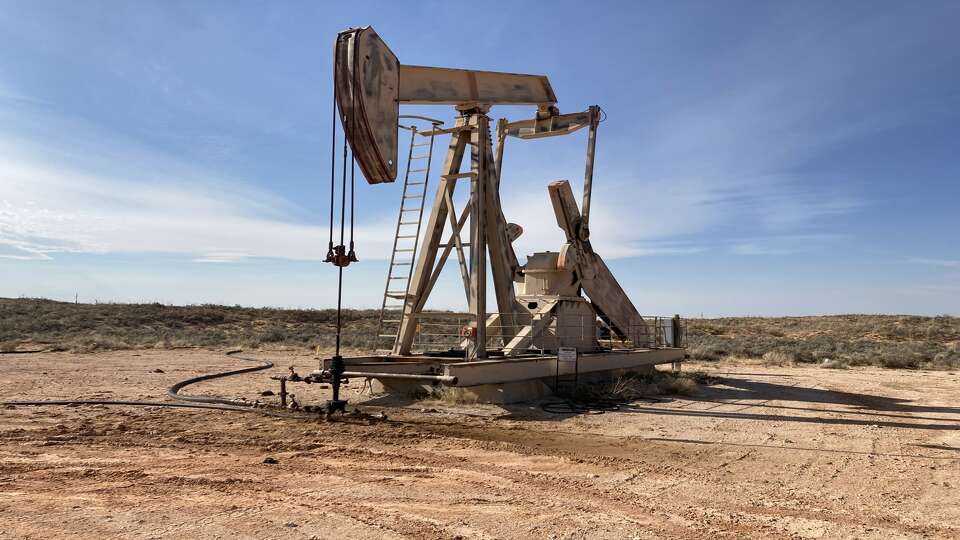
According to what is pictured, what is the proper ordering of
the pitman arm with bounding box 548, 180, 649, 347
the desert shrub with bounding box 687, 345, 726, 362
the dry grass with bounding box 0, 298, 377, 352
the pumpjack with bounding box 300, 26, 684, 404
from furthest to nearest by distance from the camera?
the dry grass with bounding box 0, 298, 377, 352
the desert shrub with bounding box 687, 345, 726, 362
the pitman arm with bounding box 548, 180, 649, 347
the pumpjack with bounding box 300, 26, 684, 404

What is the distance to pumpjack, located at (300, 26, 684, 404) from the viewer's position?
26.4 feet

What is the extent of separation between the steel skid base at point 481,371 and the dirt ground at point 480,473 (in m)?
0.44

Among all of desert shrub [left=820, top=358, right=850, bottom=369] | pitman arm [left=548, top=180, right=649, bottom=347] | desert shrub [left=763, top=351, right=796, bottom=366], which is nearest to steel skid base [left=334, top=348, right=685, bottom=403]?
pitman arm [left=548, top=180, right=649, bottom=347]

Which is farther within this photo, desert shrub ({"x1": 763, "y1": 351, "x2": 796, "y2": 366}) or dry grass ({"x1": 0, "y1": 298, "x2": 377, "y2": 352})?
dry grass ({"x1": 0, "y1": 298, "x2": 377, "y2": 352})

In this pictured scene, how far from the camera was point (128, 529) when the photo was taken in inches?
156

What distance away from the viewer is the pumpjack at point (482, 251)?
8055 millimetres

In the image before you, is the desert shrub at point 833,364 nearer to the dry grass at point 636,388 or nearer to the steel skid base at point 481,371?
the dry grass at point 636,388

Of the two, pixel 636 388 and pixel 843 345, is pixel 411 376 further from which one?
pixel 843 345

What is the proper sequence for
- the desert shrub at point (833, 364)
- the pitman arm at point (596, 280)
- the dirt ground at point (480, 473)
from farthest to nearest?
1. the desert shrub at point (833, 364)
2. the pitman arm at point (596, 280)
3. the dirt ground at point (480, 473)

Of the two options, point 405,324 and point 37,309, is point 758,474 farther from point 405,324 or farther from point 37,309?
point 37,309

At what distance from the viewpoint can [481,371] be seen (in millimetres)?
9273

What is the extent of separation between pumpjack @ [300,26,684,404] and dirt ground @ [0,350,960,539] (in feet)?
3.14

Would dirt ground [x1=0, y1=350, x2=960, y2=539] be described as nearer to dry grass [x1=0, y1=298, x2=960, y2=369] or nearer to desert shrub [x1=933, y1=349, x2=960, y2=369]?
desert shrub [x1=933, y1=349, x2=960, y2=369]

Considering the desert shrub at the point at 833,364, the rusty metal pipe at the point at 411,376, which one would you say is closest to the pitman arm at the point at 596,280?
the rusty metal pipe at the point at 411,376
